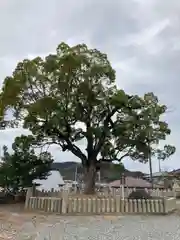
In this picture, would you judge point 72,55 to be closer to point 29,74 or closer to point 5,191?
point 29,74

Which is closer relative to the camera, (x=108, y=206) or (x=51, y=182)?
(x=108, y=206)

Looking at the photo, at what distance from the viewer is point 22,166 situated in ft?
48.3

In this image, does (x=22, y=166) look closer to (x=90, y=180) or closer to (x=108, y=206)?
(x=90, y=180)

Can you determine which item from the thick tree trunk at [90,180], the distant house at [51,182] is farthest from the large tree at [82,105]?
the distant house at [51,182]

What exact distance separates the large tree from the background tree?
989mm

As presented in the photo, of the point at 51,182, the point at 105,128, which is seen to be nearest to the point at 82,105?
the point at 105,128

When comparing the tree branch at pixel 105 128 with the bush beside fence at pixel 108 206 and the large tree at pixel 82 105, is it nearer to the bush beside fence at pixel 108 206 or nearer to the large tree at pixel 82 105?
the large tree at pixel 82 105

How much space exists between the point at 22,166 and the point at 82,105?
4487 millimetres

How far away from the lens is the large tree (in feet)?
45.7

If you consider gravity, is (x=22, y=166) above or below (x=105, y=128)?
below

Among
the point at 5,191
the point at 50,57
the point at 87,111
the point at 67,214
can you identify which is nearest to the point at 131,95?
the point at 87,111

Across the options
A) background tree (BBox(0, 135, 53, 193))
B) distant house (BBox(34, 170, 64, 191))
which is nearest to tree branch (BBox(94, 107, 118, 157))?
background tree (BBox(0, 135, 53, 193))

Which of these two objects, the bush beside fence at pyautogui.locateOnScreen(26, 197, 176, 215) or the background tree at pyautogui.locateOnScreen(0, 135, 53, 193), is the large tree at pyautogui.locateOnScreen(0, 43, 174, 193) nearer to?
the background tree at pyautogui.locateOnScreen(0, 135, 53, 193)

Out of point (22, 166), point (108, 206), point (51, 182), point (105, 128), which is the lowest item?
point (108, 206)
